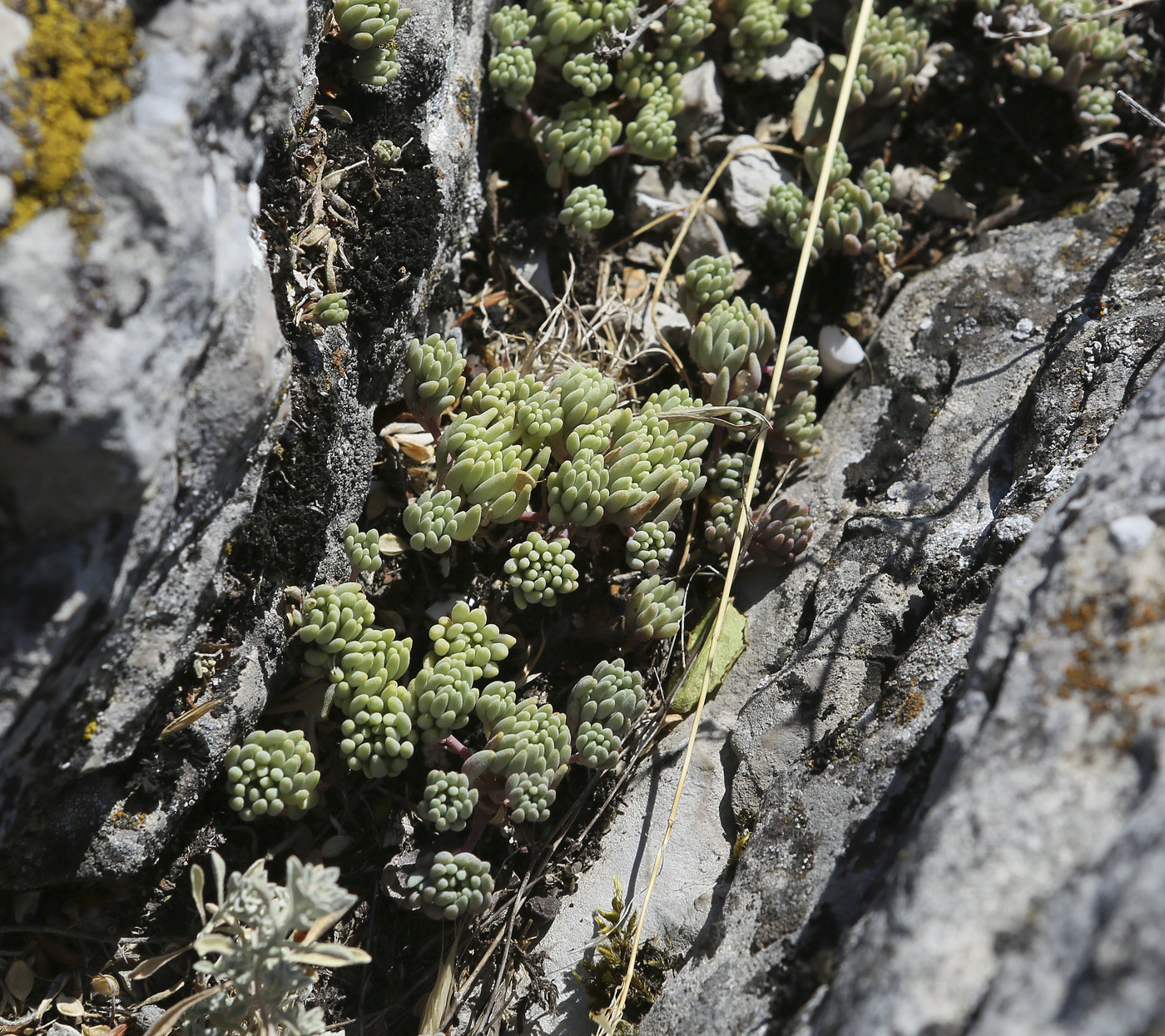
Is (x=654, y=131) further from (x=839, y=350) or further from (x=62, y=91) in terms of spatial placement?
(x=62, y=91)

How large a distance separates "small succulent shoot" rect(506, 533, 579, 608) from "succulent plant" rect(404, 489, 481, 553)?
0.18 m

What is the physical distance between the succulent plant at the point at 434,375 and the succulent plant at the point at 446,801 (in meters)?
1.22

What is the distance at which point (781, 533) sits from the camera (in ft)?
10.4

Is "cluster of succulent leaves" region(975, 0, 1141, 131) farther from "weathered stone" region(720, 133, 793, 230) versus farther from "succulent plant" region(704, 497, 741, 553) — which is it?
"succulent plant" region(704, 497, 741, 553)

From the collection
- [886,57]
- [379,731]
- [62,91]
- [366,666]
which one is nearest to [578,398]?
[366,666]

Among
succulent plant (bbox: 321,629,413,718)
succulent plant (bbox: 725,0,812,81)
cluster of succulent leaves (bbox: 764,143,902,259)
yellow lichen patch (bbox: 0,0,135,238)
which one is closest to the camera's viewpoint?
yellow lichen patch (bbox: 0,0,135,238)

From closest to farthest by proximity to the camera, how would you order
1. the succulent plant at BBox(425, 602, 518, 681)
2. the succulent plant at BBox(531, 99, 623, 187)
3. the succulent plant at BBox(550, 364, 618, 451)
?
the succulent plant at BBox(425, 602, 518, 681), the succulent plant at BBox(550, 364, 618, 451), the succulent plant at BBox(531, 99, 623, 187)

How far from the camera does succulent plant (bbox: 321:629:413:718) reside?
2613 mm

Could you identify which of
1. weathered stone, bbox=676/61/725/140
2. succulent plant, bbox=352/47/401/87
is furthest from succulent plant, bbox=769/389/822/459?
succulent plant, bbox=352/47/401/87

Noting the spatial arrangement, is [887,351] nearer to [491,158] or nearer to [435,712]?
[491,158]

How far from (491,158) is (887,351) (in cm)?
185

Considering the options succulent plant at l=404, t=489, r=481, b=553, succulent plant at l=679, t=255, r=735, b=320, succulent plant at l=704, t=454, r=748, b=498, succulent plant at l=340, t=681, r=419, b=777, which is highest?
succulent plant at l=679, t=255, r=735, b=320

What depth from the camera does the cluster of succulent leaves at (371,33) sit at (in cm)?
272

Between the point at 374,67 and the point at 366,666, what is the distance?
1.95 m
